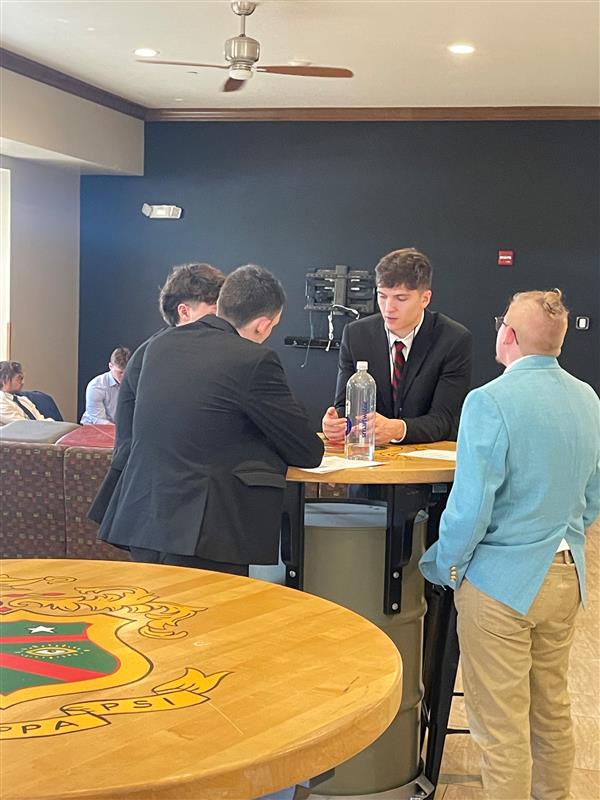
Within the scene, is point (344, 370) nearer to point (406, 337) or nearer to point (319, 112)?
point (406, 337)

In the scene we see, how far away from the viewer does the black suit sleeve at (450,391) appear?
12.0 feet

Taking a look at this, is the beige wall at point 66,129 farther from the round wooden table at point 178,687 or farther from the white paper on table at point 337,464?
the round wooden table at point 178,687

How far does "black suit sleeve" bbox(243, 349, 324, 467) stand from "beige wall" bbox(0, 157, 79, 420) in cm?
704

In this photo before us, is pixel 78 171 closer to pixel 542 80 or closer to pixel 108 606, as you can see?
pixel 542 80

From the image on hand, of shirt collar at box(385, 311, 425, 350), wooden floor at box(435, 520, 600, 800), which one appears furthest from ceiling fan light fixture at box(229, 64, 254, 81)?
wooden floor at box(435, 520, 600, 800)

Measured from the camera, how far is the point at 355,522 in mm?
3201

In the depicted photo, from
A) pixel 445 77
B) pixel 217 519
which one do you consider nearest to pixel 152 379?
pixel 217 519

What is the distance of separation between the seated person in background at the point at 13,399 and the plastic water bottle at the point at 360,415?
4.48 meters

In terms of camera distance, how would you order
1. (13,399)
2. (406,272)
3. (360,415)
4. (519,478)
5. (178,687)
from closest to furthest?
(178,687)
(519,478)
(360,415)
(406,272)
(13,399)

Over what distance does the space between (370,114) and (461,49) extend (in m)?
2.44

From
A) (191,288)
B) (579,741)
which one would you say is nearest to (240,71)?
(191,288)

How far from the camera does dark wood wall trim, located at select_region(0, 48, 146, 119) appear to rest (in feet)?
26.6

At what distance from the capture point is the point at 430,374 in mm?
3693

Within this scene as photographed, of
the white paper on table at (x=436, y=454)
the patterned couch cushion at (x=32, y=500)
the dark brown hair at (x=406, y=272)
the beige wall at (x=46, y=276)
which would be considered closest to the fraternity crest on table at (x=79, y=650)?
the white paper on table at (x=436, y=454)
